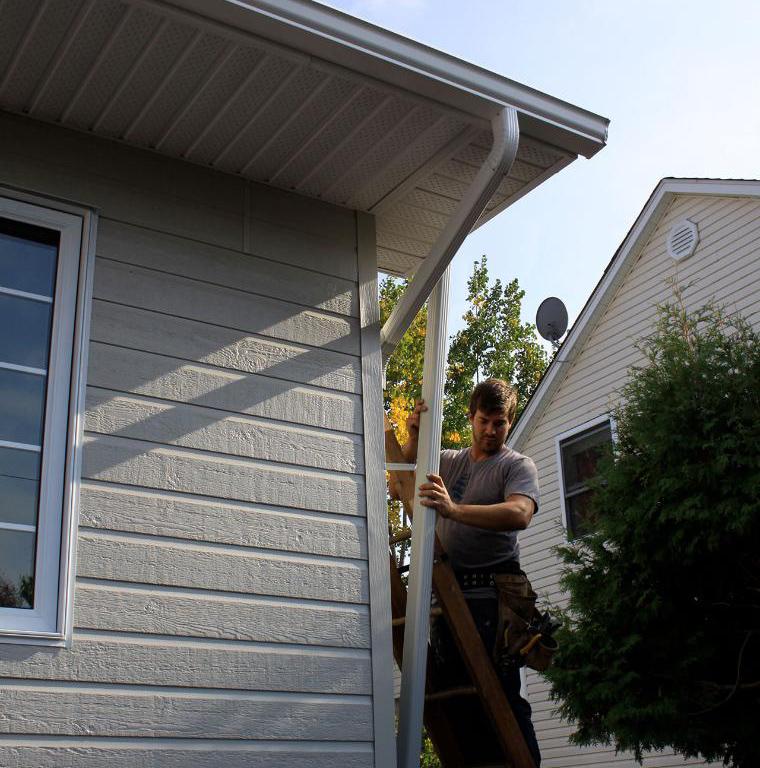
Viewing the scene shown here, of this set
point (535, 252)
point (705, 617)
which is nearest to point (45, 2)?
point (705, 617)

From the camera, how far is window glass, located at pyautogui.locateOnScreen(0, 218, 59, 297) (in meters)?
3.54

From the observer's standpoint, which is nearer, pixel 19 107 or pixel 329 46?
pixel 329 46

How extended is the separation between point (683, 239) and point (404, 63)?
7315 mm

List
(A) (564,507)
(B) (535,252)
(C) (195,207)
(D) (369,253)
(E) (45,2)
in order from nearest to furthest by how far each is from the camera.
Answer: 1. (E) (45,2)
2. (C) (195,207)
3. (D) (369,253)
4. (A) (564,507)
5. (B) (535,252)

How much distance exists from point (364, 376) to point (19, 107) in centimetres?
173

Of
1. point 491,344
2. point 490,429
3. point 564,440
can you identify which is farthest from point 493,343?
point 490,429

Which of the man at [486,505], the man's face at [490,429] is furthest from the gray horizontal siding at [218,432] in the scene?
the man's face at [490,429]

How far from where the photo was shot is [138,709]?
322 cm

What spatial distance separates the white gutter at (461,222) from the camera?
376cm

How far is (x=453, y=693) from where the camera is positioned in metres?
4.17

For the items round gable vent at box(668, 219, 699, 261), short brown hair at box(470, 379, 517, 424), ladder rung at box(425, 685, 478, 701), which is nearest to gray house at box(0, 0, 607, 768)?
ladder rung at box(425, 685, 478, 701)

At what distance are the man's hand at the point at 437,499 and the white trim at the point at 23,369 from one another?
1594mm

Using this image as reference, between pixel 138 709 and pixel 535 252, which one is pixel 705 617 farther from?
pixel 535 252

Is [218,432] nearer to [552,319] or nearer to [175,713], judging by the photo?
[175,713]
